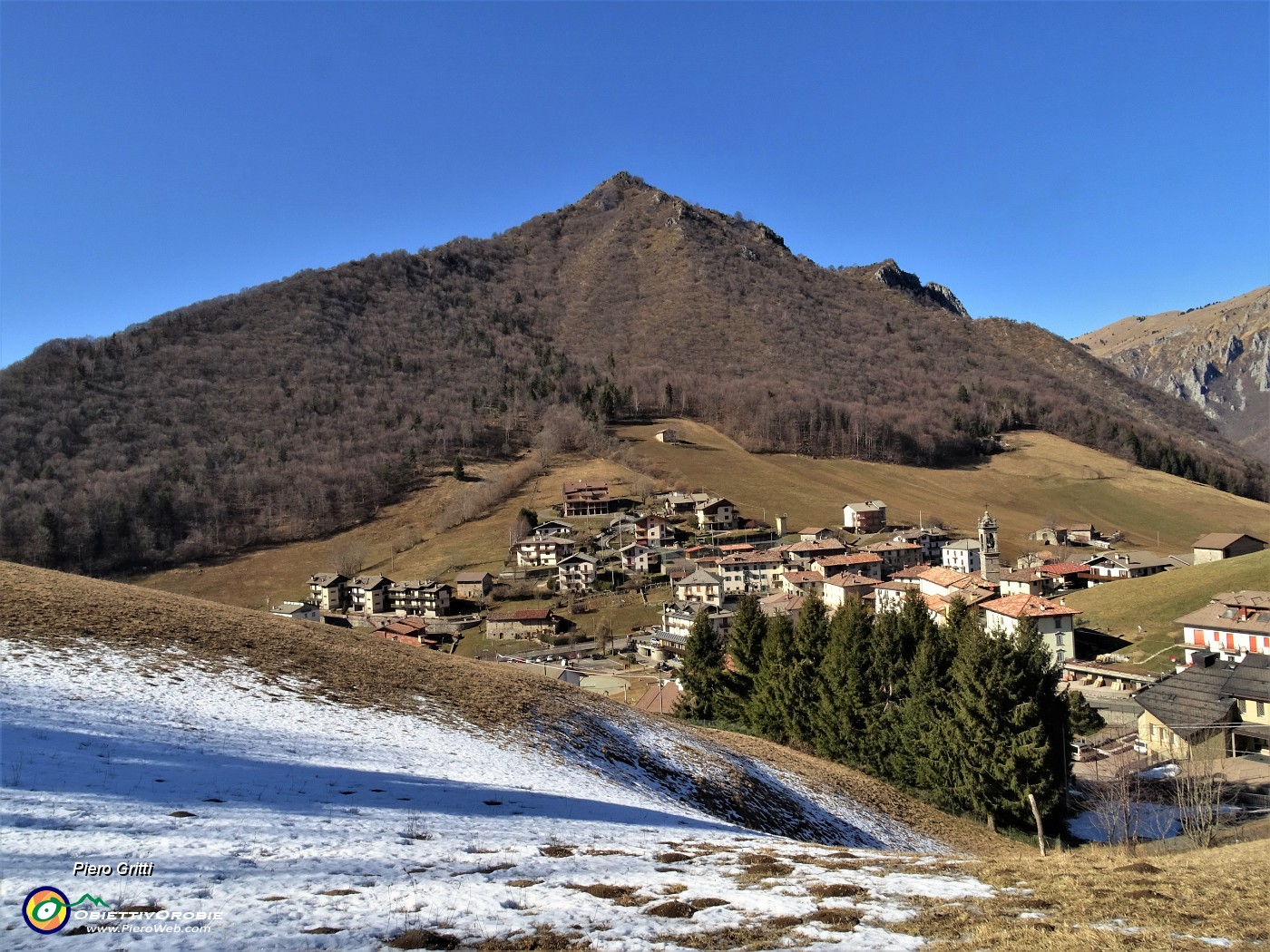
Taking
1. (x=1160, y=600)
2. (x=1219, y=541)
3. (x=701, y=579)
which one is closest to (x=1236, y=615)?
(x=1160, y=600)

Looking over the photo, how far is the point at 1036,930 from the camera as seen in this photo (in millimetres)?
8297

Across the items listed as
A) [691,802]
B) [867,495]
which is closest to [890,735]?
[691,802]

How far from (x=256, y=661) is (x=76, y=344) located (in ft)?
749

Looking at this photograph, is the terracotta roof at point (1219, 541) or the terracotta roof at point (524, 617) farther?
the terracotta roof at point (1219, 541)

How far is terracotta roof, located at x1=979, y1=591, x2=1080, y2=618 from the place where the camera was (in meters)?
55.6

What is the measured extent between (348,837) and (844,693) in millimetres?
24760

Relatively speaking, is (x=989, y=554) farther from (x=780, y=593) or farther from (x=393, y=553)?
(x=393, y=553)

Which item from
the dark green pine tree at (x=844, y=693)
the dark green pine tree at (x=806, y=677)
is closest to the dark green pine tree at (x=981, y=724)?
the dark green pine tree at (x=844, y=693)

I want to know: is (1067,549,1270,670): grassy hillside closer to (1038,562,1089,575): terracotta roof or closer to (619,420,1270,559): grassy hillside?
(1038,562,1089,575): terracotta roof

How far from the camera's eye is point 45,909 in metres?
7.32

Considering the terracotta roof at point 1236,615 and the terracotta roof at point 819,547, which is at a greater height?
the terracotta roof at point 819,547

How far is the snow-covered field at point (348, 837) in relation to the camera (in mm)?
7996

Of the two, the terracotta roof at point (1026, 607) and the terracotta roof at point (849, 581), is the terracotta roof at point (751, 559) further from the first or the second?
the terracotta roof at point (1026, 607)

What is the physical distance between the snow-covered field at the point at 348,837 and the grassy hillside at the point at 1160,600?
173 feet
